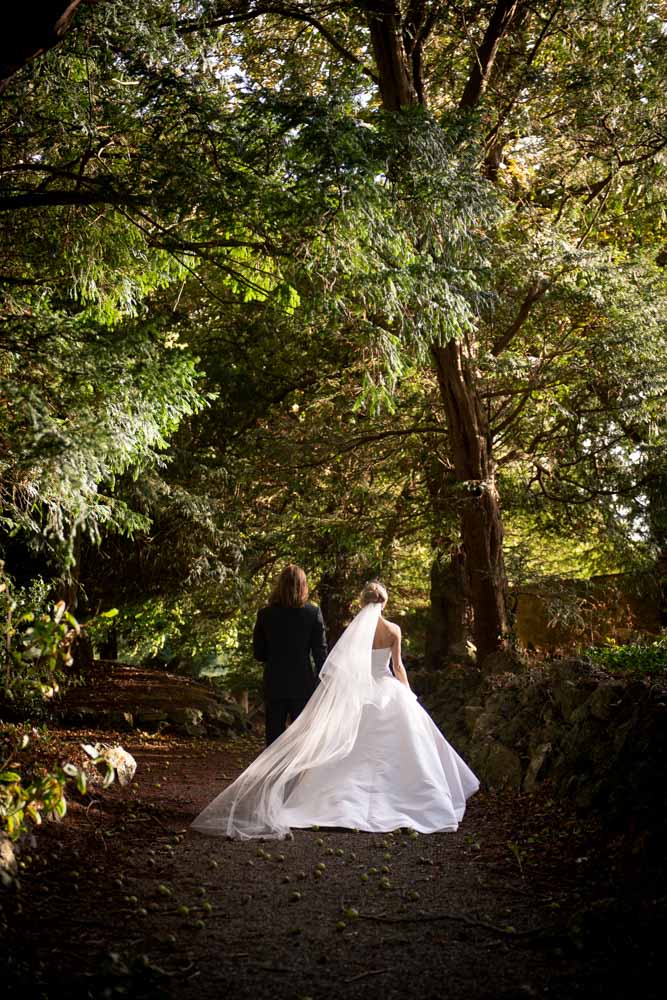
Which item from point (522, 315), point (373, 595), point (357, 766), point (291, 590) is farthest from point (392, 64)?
point (357, 766)

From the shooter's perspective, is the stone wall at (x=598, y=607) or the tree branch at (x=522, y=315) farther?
the stone wall at (x=598, y=607)

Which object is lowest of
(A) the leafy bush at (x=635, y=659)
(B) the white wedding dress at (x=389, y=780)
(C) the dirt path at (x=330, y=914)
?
(C) the dirt path at (x=330, y=914)

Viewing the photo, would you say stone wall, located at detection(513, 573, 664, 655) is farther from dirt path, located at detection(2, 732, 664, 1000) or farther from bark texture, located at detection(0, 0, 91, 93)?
bark texture, located at detection(0, 0, 91, 93)

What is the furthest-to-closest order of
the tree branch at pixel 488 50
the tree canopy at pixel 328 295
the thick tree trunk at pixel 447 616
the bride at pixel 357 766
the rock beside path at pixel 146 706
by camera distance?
1. the thick tree trunk at pixel 447 616
2. the rock beside path at pixel 146 706
3. the tree branch at pixel 488 50
4. the bride at pixel 357 766
5. the tree canopy at pixel 328 295

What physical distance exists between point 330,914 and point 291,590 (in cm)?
369

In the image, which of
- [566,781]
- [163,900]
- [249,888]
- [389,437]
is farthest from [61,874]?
[389,437]

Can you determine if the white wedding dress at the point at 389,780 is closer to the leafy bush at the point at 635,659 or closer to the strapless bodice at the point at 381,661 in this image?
the strapless bodice at the point at 381,661

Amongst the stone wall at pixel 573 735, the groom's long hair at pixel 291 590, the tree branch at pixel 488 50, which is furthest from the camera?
the tree branch at pixel 488 50

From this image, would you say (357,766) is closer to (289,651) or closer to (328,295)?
(289,651)

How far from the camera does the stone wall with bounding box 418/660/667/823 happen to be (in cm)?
614

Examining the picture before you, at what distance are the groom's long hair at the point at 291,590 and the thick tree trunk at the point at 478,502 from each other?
462cm

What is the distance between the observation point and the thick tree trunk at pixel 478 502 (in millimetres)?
12555

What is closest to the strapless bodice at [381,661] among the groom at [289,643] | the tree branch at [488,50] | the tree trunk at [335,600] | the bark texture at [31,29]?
the groom at [289,643]

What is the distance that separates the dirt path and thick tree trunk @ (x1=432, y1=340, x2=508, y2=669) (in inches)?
216
